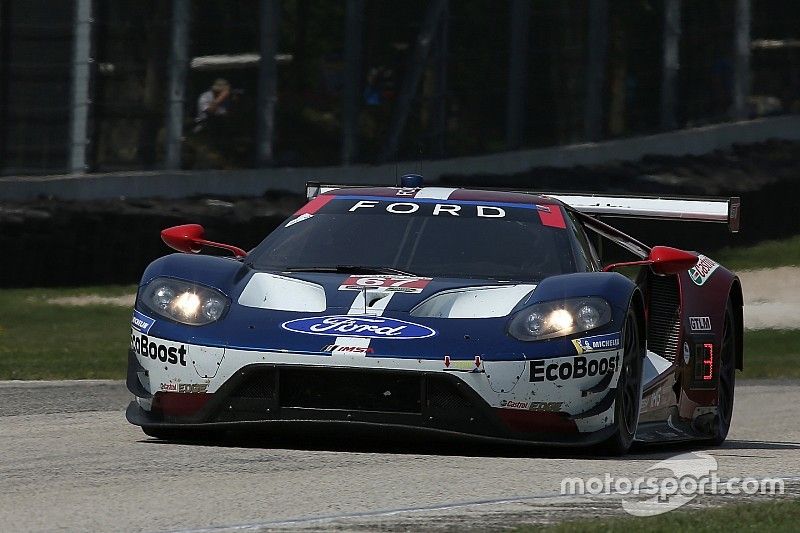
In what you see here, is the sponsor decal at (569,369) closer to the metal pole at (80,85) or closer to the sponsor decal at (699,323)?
the sponsor decal at (699,323)

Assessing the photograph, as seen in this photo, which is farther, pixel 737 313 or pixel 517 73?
pixel 517 73

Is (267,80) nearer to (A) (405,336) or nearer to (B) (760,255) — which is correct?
(B) (760,255)

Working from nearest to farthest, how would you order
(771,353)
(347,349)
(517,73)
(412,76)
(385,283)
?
(347,349)
(385,283)
(771,353)
(412,76)
(517,73)

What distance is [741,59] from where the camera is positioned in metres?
24.2

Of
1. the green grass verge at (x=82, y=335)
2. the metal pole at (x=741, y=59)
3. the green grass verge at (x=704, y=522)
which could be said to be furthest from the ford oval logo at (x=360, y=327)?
the metal pole at (x=741, y=59)

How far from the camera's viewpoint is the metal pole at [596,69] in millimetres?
22578

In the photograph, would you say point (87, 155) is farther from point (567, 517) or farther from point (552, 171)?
point (567, 517)

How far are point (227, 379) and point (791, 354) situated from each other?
12.2 m

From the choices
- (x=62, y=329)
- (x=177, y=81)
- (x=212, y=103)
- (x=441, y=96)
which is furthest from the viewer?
(x=441, y=96)

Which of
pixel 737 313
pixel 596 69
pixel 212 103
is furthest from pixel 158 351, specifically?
pixel 596 69

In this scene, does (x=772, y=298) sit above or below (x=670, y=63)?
below

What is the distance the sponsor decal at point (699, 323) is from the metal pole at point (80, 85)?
38.4 ft

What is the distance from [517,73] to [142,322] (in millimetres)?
16141

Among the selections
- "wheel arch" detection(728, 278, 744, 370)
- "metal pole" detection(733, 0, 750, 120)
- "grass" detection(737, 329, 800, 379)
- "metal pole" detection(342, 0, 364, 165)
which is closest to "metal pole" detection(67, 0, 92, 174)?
"metal pole" detection(342, 0, 364, 165)
